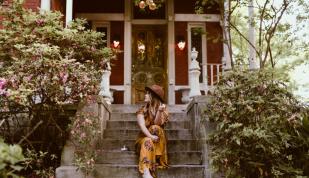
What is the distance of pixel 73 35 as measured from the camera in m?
8.43

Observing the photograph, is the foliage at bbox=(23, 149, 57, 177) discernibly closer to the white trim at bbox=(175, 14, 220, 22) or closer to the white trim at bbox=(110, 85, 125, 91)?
the white trim at bbox=(110, 85, 125, 91)

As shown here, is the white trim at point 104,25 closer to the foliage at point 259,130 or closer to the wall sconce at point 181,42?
the wall sconce at point 181,42

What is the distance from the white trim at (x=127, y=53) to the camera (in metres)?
14.2

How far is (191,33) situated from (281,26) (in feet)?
14.0

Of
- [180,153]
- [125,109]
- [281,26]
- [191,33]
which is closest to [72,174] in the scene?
[180,153]

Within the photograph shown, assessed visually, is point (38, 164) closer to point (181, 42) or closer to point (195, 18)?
point (181, 42)

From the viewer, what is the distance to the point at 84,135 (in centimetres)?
744

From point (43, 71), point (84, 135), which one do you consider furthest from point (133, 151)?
point (43, 71)

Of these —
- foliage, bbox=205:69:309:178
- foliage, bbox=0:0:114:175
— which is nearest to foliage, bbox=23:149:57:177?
foliage, bbox=0:0:114:175

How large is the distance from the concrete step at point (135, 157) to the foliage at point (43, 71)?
0.76 metres

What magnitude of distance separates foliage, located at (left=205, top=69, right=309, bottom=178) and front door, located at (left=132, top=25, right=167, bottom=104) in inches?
311

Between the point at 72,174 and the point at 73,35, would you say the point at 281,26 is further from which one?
the point at 72,174

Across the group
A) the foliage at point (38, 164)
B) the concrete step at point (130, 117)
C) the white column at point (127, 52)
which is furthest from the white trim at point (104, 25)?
the foliage at point (38, 164)

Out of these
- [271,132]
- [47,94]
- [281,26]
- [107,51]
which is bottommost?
[271,132]
